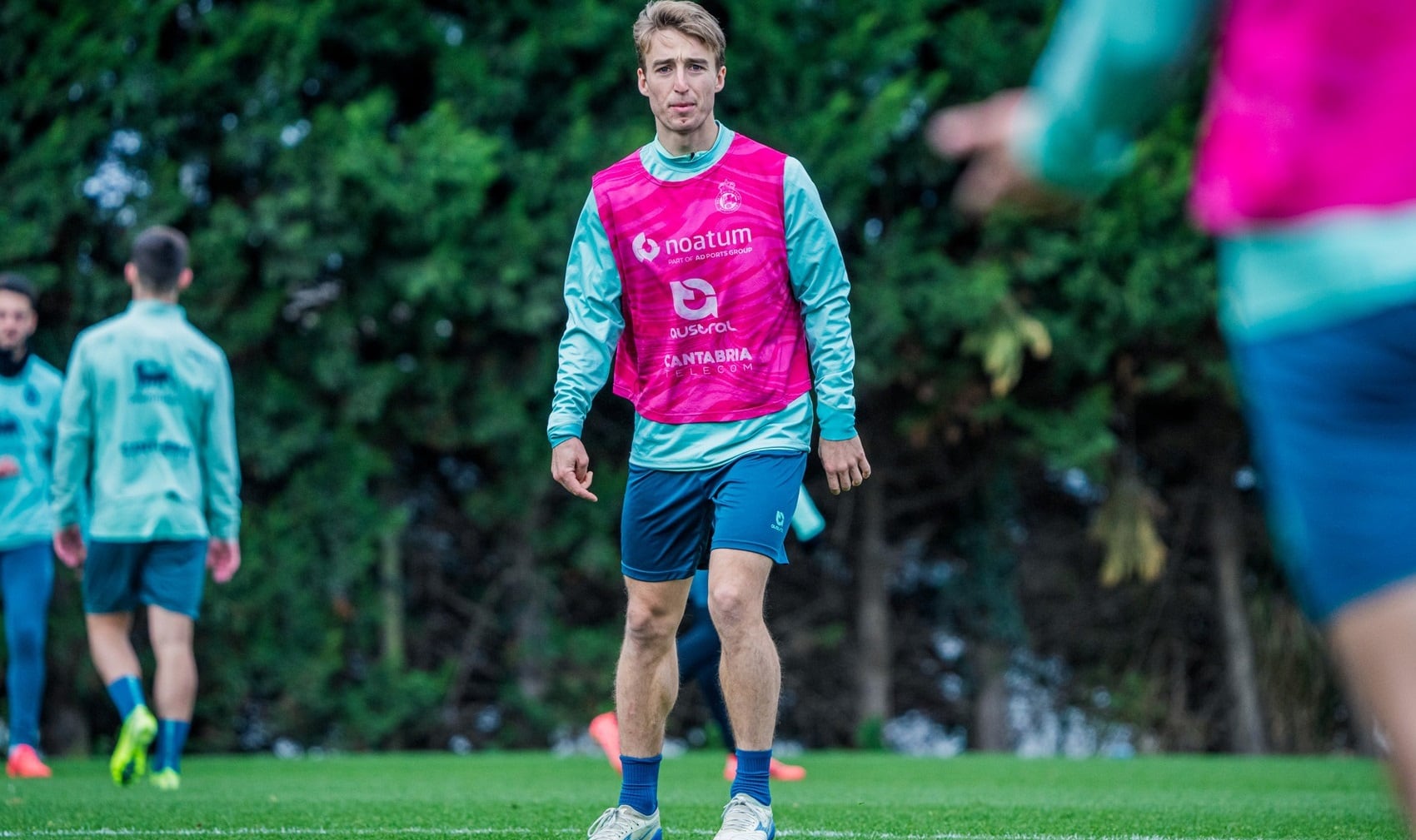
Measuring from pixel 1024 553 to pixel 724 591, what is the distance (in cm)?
903

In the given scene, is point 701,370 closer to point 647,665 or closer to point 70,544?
point 647,665

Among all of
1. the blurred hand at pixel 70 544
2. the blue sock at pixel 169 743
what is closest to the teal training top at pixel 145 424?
the blurred hand at pixel 70 544

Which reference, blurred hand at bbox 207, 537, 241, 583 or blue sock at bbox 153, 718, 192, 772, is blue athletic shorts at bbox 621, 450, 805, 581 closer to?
blurred hand at bbox 207, 537, 241, 583

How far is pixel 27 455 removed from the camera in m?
7.85

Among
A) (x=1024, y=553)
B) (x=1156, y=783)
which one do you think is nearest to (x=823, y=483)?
(x=1024, y=553)

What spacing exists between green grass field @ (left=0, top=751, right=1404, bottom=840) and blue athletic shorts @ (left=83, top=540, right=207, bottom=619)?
0.76 m

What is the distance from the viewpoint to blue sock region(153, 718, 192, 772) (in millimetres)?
6520

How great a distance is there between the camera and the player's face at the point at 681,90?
420cm

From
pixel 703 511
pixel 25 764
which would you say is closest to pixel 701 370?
pixel 703 511

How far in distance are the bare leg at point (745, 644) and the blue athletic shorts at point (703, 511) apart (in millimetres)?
50

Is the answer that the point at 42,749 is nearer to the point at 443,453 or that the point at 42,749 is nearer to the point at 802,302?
the point at 443,453

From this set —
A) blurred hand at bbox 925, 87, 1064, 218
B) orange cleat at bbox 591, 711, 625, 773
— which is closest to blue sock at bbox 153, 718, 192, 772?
orange cleat at bbox 591, 711, 625, 773

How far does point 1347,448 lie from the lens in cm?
161

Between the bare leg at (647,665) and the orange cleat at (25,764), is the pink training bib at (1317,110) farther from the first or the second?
the orange cleat at (25,764)
